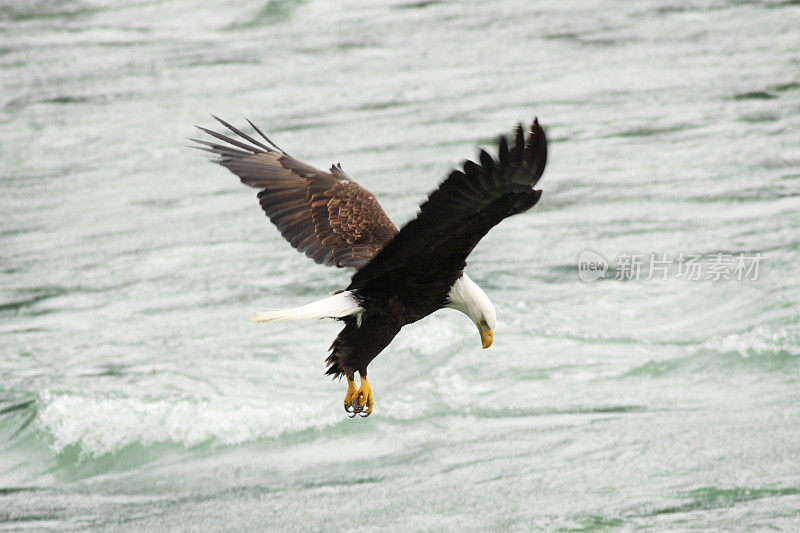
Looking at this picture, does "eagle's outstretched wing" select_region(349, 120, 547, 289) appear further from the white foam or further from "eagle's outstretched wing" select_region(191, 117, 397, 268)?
the white foam

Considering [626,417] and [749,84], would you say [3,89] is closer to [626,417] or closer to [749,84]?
[749,84]

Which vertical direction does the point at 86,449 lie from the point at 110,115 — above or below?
below

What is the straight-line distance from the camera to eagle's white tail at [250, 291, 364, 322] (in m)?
4.17

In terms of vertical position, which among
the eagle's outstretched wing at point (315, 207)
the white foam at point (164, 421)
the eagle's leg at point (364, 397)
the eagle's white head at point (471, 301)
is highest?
the eagle's outstretched wing at point (315, 207)

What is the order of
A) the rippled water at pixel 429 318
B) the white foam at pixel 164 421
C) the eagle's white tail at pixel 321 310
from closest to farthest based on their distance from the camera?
the eagle's white tail at pixel 321 310 → the rippled water at pixel 429 318 → the white foam at pixel 164 421

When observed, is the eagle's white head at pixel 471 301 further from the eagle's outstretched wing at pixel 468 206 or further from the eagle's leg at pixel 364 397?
the eagle's leg at pixel 364 397

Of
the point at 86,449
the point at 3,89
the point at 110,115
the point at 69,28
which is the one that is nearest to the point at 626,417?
the point at 86,449

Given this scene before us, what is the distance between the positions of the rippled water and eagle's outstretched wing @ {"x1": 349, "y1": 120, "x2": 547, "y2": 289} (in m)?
2.15

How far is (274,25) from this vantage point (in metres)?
14.3

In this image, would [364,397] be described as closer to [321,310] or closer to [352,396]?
[352,396]

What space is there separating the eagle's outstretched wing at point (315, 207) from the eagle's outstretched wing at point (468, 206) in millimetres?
466

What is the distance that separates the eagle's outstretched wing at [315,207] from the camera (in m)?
4.91

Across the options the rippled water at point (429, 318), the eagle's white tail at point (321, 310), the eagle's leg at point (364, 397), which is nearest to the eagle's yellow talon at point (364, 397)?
the eagle's leg at point (364, 397)

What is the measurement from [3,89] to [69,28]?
1802mm
